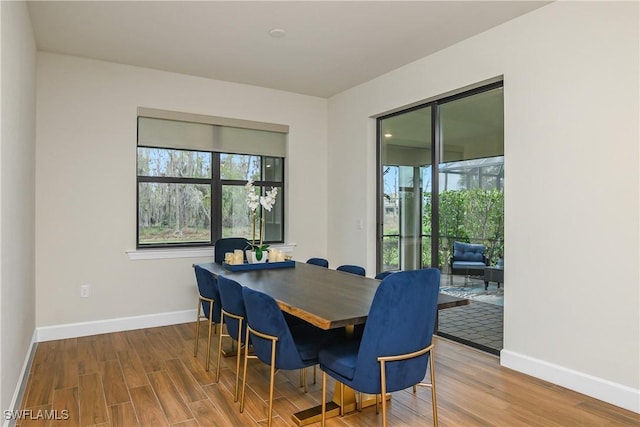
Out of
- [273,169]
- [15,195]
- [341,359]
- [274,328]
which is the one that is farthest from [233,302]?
[273,169]

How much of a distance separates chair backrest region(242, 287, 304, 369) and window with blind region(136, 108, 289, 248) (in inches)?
108

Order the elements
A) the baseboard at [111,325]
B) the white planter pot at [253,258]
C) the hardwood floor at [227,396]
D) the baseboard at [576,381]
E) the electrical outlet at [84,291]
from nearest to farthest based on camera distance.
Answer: the hardwood floor at [227,396] → the baseboard at [576,381] → the white planter pot at [253,258] → the baseboard at [111,325] → the electrical outlet at [84,291]

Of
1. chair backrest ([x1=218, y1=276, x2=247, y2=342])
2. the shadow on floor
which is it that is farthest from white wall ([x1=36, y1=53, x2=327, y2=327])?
the shadow on floor

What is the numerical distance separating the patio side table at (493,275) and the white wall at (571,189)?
0.19 m

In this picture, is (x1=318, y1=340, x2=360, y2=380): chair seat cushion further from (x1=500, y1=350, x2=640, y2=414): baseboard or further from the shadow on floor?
the shadow on floor

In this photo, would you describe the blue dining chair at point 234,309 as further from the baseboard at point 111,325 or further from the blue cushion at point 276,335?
the baseboard at point 111,325

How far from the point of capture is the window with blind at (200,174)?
4.56 meters

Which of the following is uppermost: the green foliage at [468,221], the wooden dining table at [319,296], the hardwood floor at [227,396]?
the green foliage at [468,221]

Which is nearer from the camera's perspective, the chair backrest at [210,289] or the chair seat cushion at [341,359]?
the chair seat cushion at [341,359]

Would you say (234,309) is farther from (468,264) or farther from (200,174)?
(200,174)

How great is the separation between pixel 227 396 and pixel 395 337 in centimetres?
141

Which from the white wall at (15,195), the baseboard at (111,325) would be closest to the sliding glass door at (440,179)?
the baseboard at (111,325)

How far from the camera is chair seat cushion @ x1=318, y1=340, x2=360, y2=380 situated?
6.81 feet

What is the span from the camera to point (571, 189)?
293 centimetres
